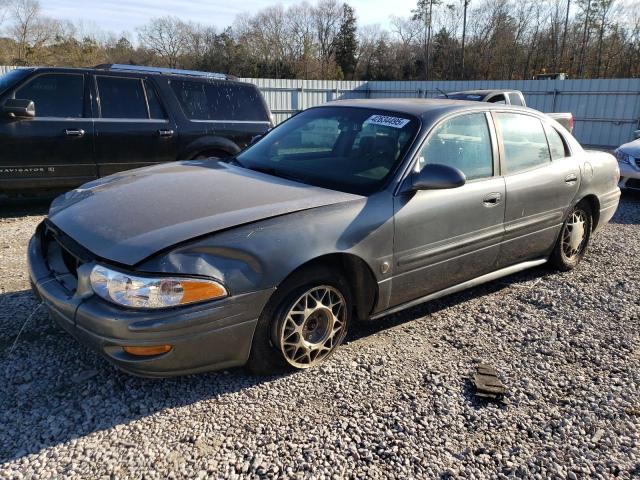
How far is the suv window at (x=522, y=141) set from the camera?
162 inches

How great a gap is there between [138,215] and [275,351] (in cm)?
108

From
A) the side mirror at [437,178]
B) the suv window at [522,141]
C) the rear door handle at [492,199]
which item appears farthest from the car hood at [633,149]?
the side mirror at [437,178]

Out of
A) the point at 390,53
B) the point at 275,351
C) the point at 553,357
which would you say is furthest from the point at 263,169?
the point at 390,53

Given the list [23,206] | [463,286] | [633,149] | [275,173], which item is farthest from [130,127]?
[633,149]

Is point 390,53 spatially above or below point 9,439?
above

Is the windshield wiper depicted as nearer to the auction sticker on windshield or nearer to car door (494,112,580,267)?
the auction sticker on windshield

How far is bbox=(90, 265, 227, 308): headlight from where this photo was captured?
2428mm

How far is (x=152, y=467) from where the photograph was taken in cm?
227

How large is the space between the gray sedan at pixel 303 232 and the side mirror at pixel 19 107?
2957 millimetres

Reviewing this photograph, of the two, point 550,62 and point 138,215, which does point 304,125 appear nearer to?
point 138,215

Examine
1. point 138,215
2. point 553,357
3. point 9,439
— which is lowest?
point 553,357

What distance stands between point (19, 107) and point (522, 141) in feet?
17.7

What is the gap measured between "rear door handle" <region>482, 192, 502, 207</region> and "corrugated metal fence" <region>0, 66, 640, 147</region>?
15.8 m

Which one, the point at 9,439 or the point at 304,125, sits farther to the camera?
the point at 304,125
